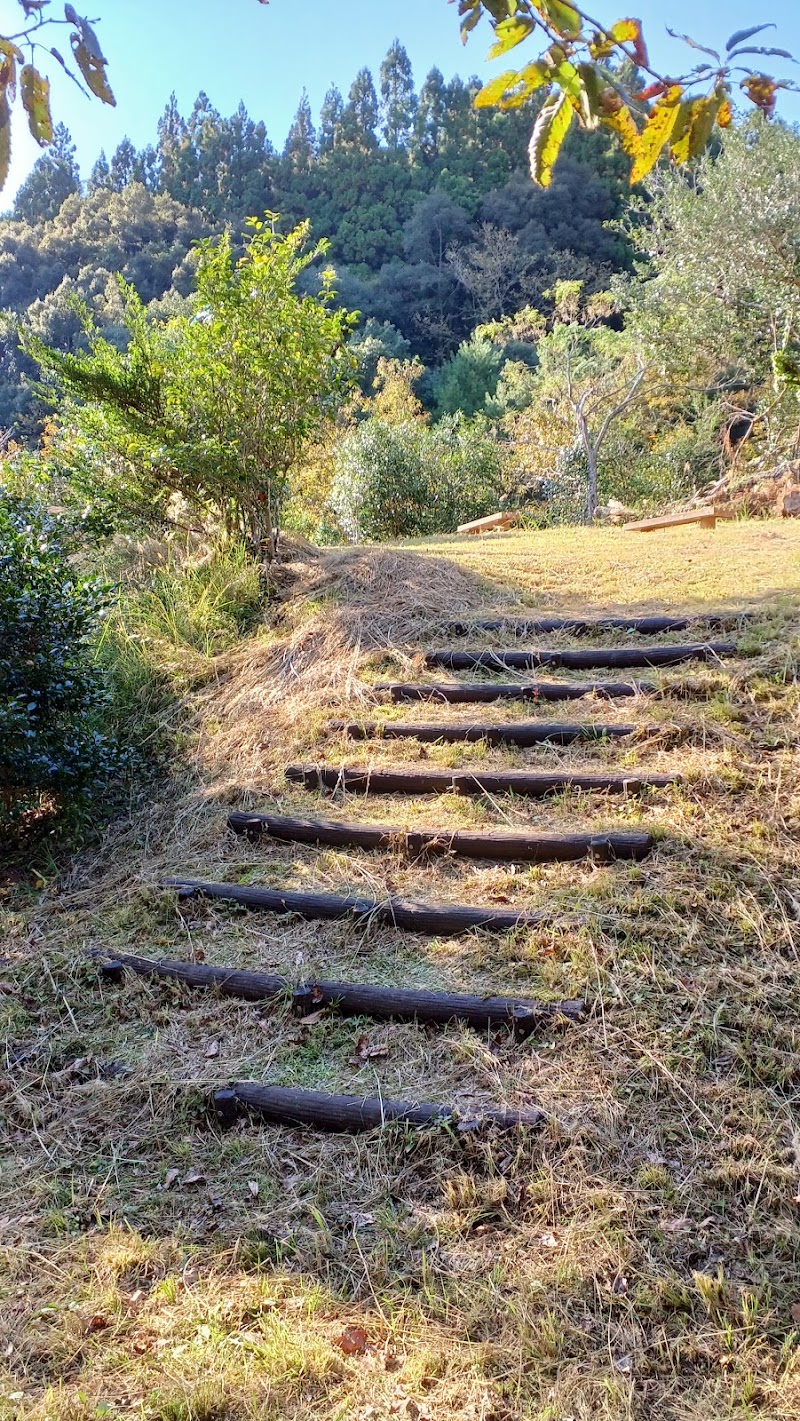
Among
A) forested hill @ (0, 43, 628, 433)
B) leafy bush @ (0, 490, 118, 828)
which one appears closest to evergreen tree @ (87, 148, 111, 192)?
forested hill @ (0, 43, 628, 433)

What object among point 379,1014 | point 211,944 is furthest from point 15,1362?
point 211,944

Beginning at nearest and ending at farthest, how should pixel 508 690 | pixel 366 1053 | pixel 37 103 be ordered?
pixel 37 103 < pixel 366 1053 < pixel 508 690

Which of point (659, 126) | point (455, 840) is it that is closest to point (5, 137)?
point (659, 126)

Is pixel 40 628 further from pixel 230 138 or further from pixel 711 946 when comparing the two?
pixel 230 138

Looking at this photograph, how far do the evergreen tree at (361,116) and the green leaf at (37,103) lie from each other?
44.6 m

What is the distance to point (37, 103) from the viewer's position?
1.43 metres

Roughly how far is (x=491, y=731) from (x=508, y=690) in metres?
0.36

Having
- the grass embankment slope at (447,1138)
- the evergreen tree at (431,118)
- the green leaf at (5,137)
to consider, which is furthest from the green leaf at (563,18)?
the evergreen tree at (431,118)

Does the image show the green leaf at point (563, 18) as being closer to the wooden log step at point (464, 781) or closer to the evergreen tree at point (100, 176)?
the wooden log step at point (464, 781)

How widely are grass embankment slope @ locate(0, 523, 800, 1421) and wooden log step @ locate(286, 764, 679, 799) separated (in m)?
0.07

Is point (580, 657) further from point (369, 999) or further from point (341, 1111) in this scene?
point (341, 1111)

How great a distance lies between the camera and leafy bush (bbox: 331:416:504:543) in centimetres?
1115

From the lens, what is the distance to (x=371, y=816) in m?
3.22

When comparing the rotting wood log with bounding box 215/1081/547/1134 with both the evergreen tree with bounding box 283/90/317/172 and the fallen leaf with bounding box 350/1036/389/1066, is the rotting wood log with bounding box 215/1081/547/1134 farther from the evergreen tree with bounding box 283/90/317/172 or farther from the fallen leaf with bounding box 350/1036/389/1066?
the evergreen tree with bounding box 283/90/317/172
